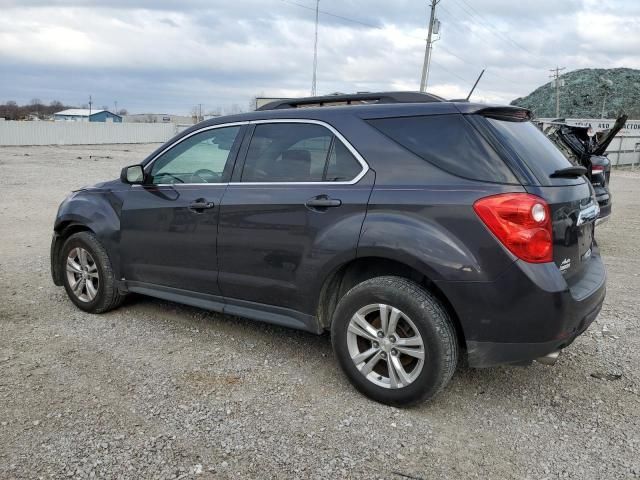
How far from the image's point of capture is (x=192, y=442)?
9.96 feet

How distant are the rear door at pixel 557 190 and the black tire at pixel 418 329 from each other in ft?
2.38

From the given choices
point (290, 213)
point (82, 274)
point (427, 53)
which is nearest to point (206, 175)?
point (290, 213)

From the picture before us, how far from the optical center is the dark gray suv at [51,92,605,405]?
3.03 meters

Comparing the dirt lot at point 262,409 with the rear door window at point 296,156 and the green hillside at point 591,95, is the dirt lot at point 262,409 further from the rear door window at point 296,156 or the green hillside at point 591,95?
the green hillside at point 591,95

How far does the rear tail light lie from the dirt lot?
1048 mm

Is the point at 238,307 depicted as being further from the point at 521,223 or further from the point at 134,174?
the point at 521,223

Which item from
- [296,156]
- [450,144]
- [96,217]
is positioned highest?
[450,144]

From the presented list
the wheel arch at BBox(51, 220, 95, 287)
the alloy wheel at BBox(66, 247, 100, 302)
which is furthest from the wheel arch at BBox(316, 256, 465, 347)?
the wheel arch at BBox(51, 220, 95, 287)

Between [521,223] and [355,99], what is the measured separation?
5.01 ft

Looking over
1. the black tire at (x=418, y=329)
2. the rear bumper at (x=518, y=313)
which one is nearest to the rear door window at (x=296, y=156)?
the black tire at (x=418, y=329)

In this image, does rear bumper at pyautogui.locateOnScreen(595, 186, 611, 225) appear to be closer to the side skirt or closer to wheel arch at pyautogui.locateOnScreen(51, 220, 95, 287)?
the side skirt

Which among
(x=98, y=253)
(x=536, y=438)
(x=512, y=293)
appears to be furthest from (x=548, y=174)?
(x=98, y=253)

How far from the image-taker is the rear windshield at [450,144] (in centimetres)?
311

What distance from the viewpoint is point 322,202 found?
3514 mm
